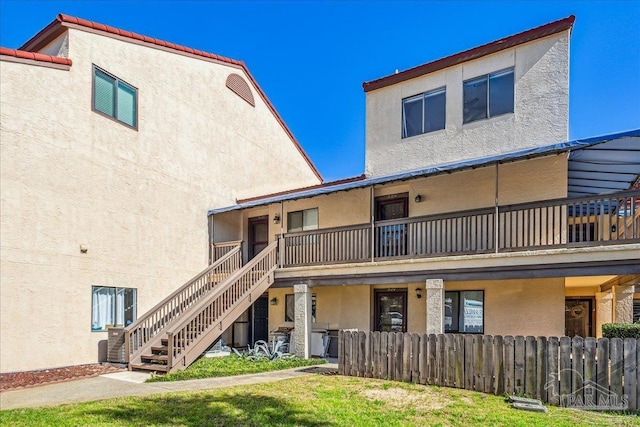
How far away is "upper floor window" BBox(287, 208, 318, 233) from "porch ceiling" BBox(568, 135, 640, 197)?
8.36 meters

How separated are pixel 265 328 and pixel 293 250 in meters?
4.59

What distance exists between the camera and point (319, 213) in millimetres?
16953

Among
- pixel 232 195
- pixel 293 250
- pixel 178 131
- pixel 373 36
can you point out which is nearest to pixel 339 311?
pixel 293 250

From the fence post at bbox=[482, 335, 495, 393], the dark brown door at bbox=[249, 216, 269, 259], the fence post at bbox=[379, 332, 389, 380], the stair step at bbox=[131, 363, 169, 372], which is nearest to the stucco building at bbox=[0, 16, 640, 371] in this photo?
the stair step at bbox=[131, 363, 169, 372]

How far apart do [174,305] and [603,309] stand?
1380 centimetres

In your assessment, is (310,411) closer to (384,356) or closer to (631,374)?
(384,356)

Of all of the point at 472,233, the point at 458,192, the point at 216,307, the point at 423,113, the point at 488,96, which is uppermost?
the point at 488,96

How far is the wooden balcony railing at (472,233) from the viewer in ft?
34.4

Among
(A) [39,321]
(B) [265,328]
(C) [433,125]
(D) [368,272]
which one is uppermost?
(C) [433,125]


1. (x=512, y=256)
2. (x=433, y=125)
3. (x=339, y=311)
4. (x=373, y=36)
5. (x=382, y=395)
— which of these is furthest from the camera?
(x=373, y=36)

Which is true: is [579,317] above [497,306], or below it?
Answer: below

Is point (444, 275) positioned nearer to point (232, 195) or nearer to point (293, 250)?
point (293, 250)

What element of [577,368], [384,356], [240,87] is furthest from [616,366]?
[240,87]

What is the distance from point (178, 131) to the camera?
16734 millimetres
